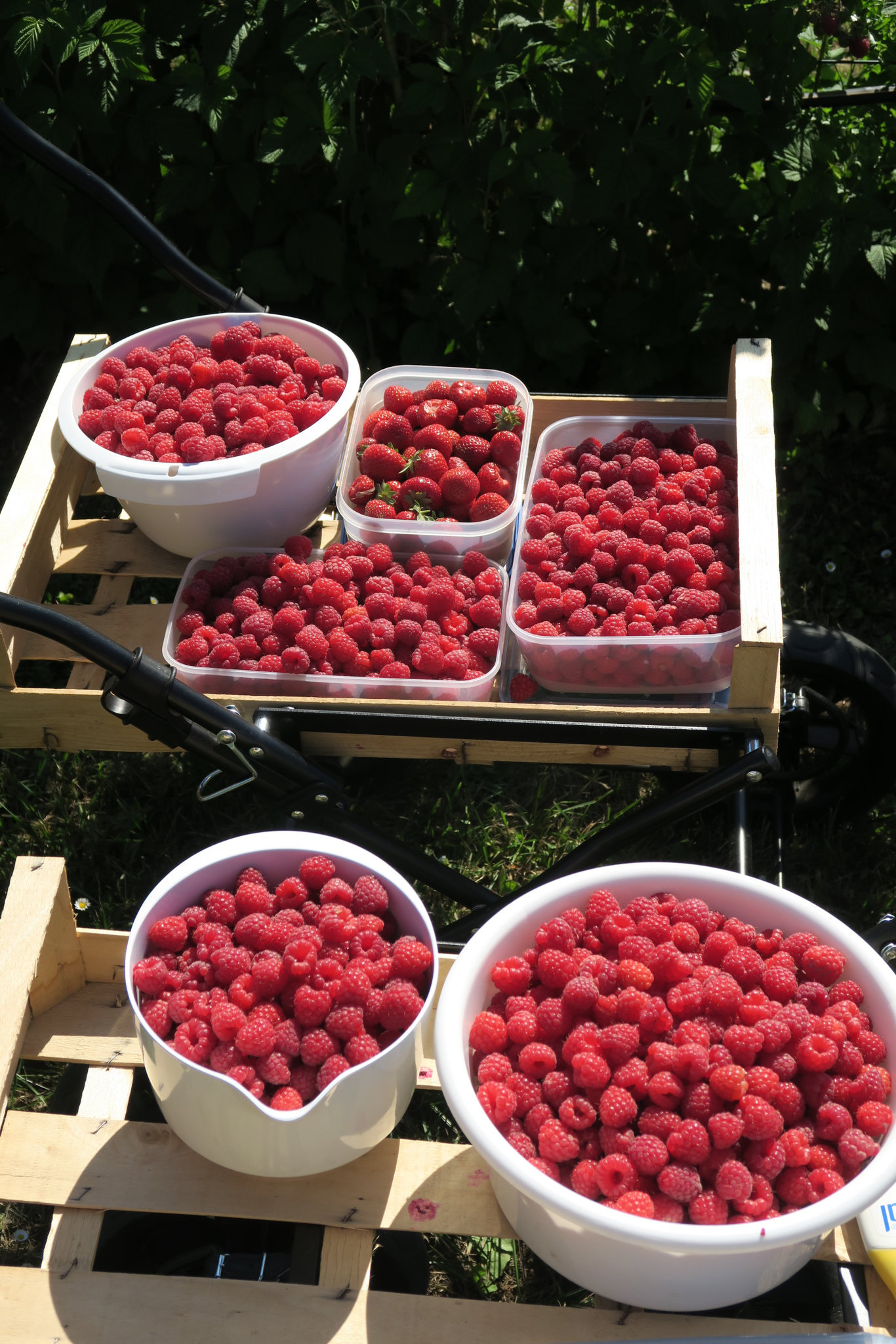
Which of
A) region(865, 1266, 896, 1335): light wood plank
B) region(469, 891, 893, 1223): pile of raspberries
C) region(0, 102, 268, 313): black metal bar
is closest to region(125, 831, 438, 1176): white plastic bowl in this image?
region(469, 891, 893, 1223): pile of raspberries

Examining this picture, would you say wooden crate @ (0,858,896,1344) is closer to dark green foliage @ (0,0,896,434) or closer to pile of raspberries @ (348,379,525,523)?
pile of raspberries @ (348,379,525,523)

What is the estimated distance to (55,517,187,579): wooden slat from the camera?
202 cm

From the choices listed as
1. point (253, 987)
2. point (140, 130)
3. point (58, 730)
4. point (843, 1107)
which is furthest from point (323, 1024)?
point (140, 130)

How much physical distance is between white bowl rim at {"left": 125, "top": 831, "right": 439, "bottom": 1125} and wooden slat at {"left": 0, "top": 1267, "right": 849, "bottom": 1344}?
0.73 ft

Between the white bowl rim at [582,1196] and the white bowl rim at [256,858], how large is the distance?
5cm

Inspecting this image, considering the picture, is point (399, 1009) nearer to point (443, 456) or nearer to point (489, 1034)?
point (489, 1034)

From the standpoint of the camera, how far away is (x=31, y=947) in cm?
134

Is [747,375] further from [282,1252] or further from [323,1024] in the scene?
[282,1252]

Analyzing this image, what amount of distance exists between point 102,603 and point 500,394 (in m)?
0.79

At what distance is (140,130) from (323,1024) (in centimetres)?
216

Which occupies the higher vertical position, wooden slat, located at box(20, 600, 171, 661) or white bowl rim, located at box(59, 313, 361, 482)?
white bowl rim, located at box(59, 313, 361, 482)

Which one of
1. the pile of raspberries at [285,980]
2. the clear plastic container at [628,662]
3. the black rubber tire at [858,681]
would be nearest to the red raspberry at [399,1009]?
the pile of raspberries at [285,980]

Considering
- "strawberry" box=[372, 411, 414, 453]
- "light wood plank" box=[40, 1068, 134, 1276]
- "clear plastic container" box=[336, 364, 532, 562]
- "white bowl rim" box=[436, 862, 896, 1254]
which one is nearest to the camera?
"white bowl rim" box=[436, 862, 896, 1254]

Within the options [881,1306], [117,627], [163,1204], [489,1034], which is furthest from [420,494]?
[881,1306]
